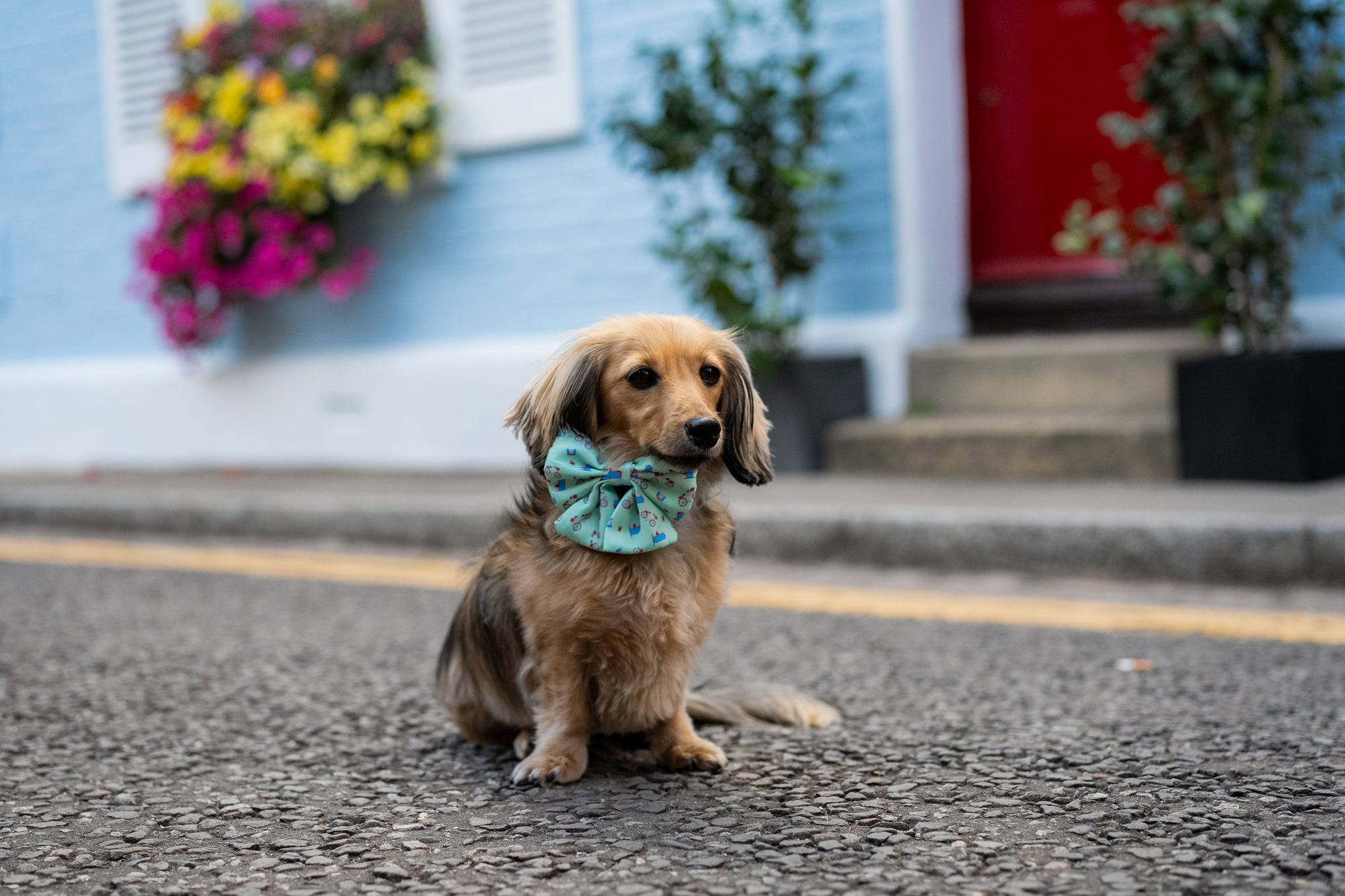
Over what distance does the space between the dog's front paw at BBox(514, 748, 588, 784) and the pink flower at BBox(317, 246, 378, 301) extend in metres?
5.79

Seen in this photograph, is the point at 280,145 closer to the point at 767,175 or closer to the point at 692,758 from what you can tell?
the point at 767,175

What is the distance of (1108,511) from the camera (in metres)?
4.99

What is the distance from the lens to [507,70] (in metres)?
7.82

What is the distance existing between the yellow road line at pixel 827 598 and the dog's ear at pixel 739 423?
0.76 metres

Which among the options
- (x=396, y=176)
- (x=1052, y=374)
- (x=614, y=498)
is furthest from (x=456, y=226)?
(x=614, y=498)

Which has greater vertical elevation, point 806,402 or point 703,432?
point 703,432

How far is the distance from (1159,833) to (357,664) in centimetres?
233

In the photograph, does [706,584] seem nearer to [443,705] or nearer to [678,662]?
[678,662]

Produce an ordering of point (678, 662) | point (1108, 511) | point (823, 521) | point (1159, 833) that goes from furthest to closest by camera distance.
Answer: point (823, 521), point (1108, 511), point (678, 662), point (1159, 833)

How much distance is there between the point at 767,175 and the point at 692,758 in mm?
4364

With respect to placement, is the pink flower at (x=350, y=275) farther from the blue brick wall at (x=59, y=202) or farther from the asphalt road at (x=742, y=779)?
the asphalt road at (x=742, y=779)

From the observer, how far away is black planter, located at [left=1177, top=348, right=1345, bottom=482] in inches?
Result: 215

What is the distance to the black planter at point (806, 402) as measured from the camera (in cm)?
666

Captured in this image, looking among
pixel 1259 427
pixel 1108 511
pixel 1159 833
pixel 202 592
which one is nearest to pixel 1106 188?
pixel 1259 427
